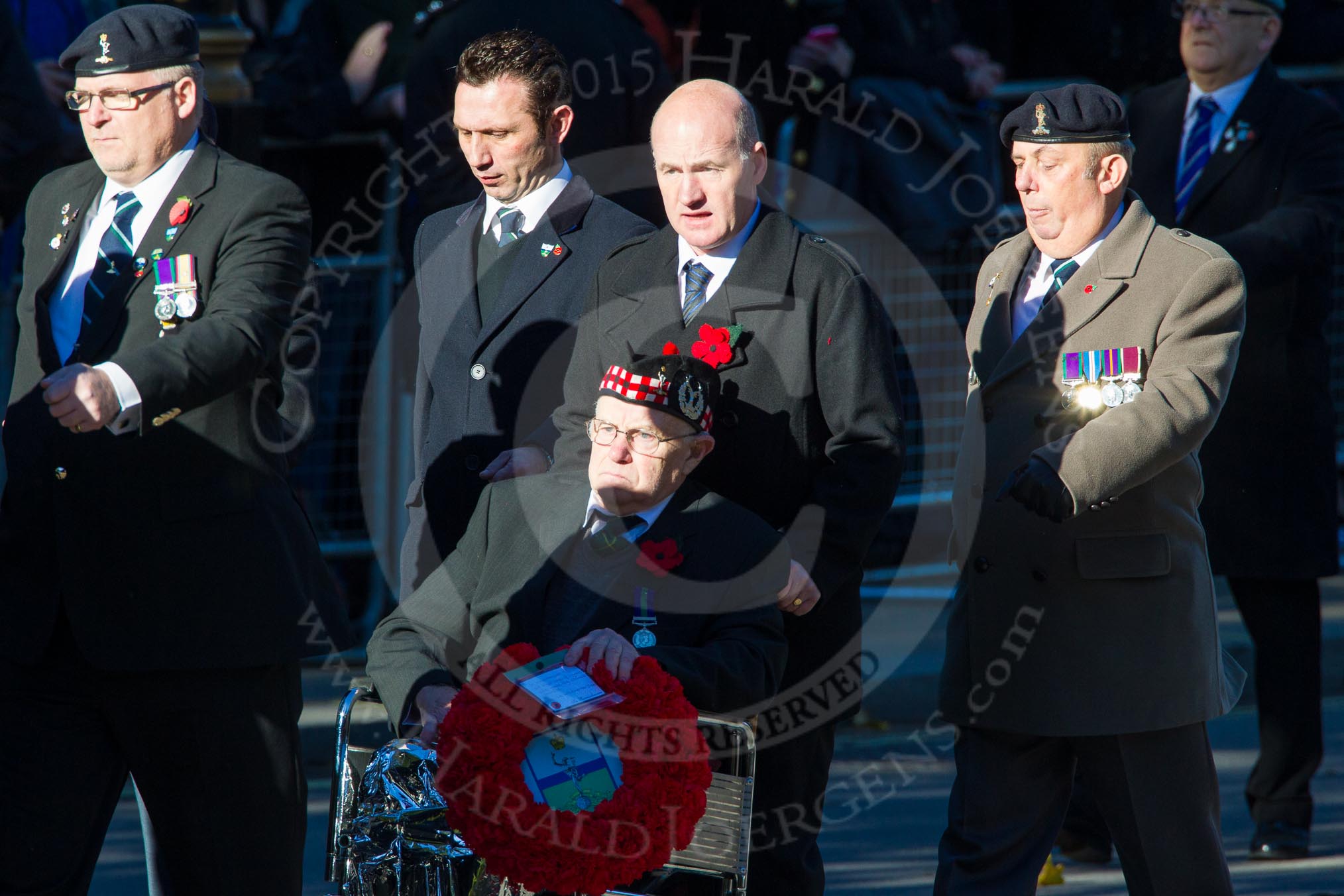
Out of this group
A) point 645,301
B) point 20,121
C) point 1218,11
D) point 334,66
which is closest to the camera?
point 645,301

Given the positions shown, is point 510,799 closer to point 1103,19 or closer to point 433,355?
Result: point 433,355

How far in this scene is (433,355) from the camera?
4645mm

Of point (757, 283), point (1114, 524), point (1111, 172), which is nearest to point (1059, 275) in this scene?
point (1111, 172)

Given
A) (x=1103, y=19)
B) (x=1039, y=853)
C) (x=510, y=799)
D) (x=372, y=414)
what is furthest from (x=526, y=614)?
(x=1103, y=19)

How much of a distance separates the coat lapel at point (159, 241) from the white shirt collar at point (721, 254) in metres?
1.05

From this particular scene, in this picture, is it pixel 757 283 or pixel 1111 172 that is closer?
pixel 1111 172

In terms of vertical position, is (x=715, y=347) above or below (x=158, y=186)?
below

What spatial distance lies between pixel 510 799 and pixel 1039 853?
1.41 metres

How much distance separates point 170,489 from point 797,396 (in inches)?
53.4

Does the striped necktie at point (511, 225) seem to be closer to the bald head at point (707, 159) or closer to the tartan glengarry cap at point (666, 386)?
the bald head at point (707, 159)

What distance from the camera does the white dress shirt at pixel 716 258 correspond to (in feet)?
13.8

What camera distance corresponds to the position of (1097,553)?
404 centimetres

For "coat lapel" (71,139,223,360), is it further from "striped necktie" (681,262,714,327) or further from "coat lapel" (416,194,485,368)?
"striped necktie" (681,262,714,327)

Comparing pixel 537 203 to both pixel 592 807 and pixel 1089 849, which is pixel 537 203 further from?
pixel 1089 849
